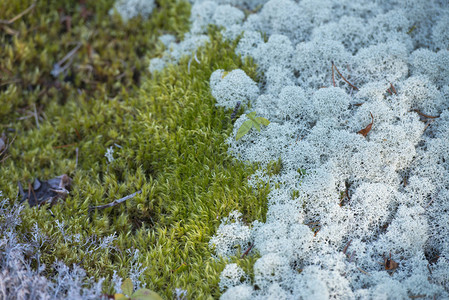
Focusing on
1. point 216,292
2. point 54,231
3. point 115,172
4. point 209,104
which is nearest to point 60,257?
point 54,231

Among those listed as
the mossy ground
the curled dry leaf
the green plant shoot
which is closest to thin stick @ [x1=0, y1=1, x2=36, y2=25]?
the mossy ground

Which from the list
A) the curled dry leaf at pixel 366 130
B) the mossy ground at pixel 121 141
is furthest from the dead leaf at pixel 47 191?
the curled dry leaf at pixel 366 130

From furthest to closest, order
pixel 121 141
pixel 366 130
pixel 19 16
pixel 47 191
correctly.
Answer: pixel 19 16, pixel 121 141, pixel 47 191, pixel 366 130

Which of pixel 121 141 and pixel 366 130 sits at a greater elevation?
pixel 121 141

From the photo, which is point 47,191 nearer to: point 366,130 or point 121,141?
point 121,141

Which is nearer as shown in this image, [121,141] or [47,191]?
[47,191]

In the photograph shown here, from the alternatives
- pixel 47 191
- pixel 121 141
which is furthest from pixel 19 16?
pixel 47 191

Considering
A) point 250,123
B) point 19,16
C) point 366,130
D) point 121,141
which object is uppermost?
point 19,16

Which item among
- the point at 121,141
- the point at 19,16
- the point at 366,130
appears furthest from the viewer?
the point at 19,16
